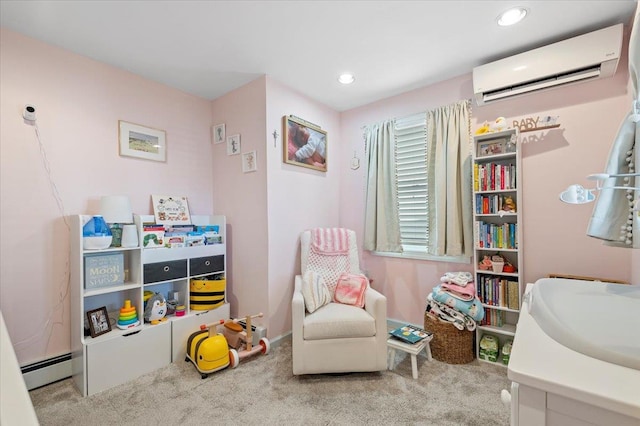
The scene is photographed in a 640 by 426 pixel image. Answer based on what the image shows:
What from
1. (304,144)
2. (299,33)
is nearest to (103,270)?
(304,144)

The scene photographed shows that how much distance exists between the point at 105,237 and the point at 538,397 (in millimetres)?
2474

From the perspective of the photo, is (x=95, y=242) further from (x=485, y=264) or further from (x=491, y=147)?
(x=491, y=147)

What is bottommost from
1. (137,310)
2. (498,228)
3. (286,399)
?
(286,399)

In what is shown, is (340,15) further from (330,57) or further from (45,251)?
(45,251)

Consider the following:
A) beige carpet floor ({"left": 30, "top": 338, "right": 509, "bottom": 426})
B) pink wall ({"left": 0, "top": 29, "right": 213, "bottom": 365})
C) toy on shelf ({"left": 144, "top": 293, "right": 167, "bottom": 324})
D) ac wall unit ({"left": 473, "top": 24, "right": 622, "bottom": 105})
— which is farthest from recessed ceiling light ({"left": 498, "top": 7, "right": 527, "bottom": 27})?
toy on shelf ({"left": 144, "top": 293, "right": 167, "bottom": 324})

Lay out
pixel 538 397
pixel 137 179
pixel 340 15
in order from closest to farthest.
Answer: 1. pixel 538 397
2. pixel 340 15
3. pixel 137 179

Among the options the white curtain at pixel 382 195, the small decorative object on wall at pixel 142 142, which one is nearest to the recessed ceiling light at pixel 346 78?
the white curtain at pixel 382 195

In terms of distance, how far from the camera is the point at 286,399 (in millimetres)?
1781

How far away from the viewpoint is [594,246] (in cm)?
200

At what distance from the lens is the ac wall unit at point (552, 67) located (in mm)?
1836

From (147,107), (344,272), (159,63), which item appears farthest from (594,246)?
(147,107)

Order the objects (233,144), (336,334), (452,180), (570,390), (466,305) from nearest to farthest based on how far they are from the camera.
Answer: (570,390) < (336,334) < (466,305) < (452,180) < (233,144)

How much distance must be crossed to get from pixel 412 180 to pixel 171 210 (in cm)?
241

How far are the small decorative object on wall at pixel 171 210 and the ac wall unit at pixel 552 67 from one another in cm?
283
